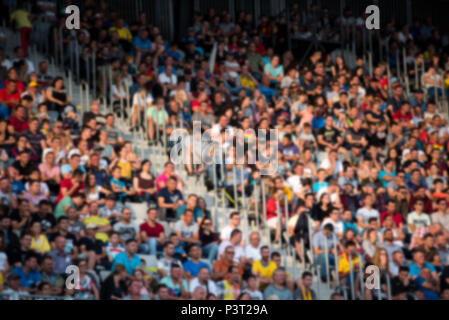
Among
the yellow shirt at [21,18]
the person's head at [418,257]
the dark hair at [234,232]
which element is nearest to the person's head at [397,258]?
the person's head at [418,257]

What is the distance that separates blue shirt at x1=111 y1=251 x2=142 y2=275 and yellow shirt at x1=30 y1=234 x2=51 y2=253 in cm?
87

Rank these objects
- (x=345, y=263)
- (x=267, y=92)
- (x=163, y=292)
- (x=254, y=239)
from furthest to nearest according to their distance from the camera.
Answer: (x=267, y=92) < (x=345, y=263) < (x=254, y=239) < (x=163, y=292)

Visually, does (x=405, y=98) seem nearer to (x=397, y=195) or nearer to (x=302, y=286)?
(x=397, y=195)

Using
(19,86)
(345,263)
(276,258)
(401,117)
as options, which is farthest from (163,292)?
(401,117)

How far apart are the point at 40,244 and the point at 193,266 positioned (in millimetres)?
2068

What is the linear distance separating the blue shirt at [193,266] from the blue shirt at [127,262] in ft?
2.23

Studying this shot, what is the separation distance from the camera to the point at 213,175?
48.1 feet

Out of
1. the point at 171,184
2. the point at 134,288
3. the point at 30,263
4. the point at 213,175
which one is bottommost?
the point at 134,288

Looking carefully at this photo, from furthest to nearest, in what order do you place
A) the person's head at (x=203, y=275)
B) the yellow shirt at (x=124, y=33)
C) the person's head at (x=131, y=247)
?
the yellow shirt at (x=124, y=33)
the person's head at (x=203, y=275)
the person's head at (x=131, y=247)

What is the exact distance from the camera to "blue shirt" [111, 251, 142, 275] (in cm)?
1211

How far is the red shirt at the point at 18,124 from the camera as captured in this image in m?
13.6

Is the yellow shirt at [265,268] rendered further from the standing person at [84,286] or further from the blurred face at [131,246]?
the standing person at [84,286]

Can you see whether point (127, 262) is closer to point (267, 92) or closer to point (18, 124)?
point (18, 124)
